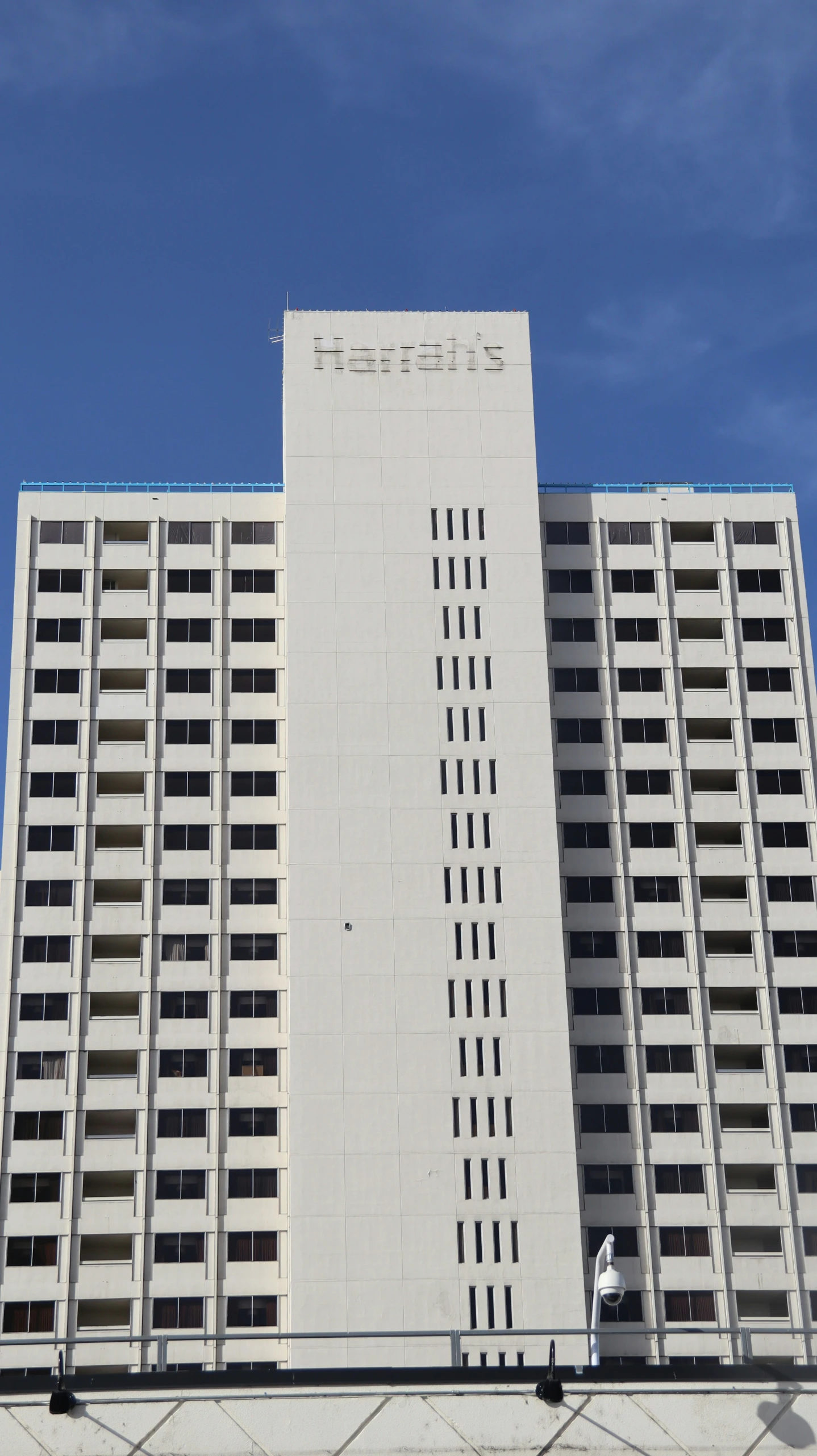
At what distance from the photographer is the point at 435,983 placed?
78.7 metres

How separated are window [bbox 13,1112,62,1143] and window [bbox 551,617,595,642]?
120ft

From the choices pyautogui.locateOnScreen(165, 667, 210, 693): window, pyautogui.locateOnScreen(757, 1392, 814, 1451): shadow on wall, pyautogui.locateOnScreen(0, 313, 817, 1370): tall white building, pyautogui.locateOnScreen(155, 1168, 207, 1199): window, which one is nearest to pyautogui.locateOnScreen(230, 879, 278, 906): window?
pyautogui.locateOnScreen(0, 313, 817, 1370): tall white building

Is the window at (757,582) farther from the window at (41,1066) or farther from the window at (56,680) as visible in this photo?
the window at (41,1066)

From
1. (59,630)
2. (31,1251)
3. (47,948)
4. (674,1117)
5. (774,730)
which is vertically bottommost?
(31,1251)

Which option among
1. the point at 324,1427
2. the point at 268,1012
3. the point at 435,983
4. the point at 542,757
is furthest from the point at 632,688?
the point at 324,1427

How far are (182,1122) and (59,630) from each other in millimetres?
27463

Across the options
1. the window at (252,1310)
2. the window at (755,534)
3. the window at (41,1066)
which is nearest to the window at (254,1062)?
the window at (41,1066)

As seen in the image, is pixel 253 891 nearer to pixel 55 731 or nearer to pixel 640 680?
pixel 55 731

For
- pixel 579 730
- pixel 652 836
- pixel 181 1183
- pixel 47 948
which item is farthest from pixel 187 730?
pixel 652 836

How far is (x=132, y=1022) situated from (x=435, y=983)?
15614 mm

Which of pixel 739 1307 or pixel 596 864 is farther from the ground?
pixel 596 864

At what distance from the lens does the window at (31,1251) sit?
7619 cm

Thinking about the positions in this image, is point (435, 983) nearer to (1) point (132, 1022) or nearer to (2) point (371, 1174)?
(2) point (371, 1174)

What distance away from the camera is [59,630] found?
3450 inches
